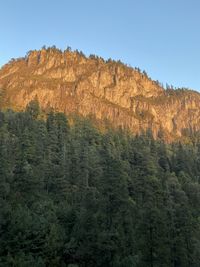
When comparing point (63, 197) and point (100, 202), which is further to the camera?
point (63, 197)

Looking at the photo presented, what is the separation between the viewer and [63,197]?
61188mm

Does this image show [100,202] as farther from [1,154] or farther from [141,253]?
[1,154]

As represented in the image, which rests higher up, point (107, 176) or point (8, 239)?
point (107, 176)

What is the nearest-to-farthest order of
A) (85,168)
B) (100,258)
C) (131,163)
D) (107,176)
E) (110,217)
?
(100,258), (110,217), (107,176), (85,168), (131,163)

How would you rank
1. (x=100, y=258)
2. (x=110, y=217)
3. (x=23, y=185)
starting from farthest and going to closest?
1. (x=23, y=185)
2. (x=110, y=217)
3. (x=100, y=258)

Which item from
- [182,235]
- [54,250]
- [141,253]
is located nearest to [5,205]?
[54,250]

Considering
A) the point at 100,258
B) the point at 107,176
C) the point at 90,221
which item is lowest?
the point at 100,258

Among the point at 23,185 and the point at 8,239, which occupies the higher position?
the point at 23,185

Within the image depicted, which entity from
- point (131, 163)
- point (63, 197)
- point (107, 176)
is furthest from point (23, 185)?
point (131, 163)

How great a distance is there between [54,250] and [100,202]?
23.3 ft

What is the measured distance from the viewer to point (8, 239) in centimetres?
3672

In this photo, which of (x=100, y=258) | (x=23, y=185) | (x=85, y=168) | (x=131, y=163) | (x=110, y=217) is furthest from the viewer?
(x=131, y=163)

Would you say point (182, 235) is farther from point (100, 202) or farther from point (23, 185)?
point (23, 185)

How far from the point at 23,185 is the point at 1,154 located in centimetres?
1195
